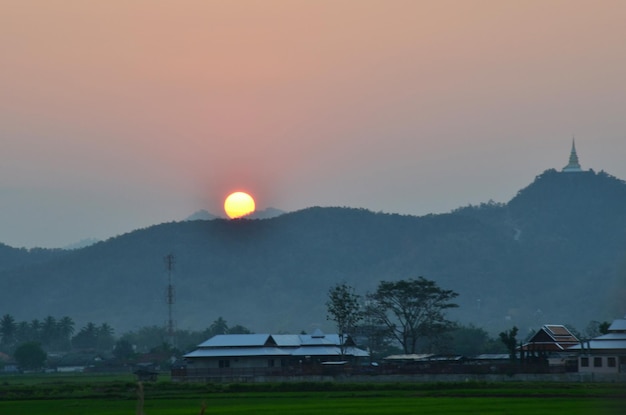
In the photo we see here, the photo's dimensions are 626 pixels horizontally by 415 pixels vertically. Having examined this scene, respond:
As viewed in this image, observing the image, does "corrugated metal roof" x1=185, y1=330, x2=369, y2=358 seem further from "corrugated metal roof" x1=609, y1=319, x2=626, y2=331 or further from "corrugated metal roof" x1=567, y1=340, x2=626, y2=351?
"corrugated metal roof" x1=567, y1=340, x2=626, y2=351

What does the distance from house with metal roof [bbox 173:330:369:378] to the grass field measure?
1993cm

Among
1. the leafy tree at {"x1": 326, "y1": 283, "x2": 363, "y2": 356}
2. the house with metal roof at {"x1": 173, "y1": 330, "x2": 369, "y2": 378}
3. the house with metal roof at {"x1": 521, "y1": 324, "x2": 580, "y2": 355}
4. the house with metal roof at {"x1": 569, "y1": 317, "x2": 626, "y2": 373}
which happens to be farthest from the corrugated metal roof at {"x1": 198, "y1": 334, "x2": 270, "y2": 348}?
the house with metal roof at {"x1": 569, "y1": 317, "x2": 626, "y2": 373}

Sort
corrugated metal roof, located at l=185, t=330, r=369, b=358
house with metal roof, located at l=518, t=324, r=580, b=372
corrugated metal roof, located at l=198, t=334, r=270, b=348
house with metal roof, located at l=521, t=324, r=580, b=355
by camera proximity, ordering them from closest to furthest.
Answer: house with metal roof, located at l=518, t=324, r=580, b=372 < house with metal roof, located at l=521, t=324, r=580, b=355 < corrugated metal roof, located at l=185, t=330, r=369, b=358 < corrugated metal roof, located at l=198, t=334, r=270, b=348

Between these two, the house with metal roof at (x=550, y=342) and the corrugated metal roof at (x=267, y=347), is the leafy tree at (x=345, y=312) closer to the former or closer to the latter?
the corrugated metal roof at (x=267, y=347)

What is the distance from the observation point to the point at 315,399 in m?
73.9

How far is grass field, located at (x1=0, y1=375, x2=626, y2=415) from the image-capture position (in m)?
62.1

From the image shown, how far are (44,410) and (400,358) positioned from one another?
53.2 meters

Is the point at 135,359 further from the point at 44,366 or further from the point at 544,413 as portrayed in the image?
the point at 544,413

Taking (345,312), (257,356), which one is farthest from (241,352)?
(345,312)

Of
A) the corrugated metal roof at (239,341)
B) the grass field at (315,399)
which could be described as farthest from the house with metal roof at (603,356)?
the corrugated metal roof at (239,341)

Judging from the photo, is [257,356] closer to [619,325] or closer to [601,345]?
[619,325]

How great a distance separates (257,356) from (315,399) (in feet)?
143

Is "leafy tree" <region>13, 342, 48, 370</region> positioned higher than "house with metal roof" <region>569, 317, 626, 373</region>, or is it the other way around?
"leafy tree" <region>13, 342, 48, 370</region>

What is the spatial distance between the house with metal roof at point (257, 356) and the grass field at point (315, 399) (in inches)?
785
